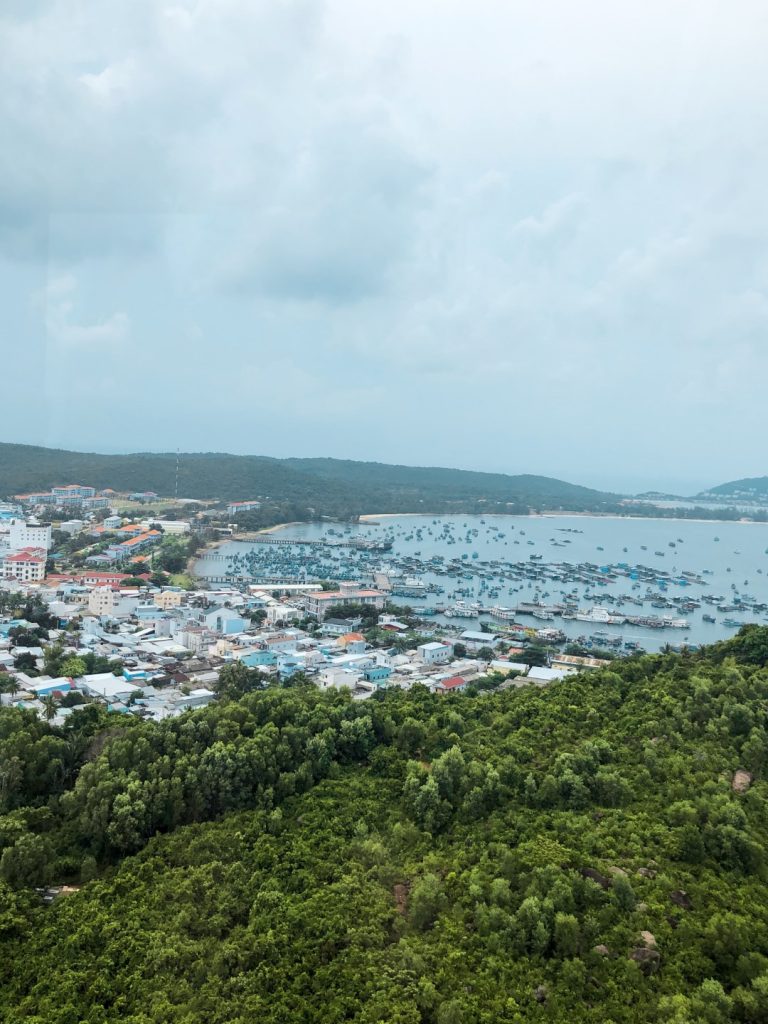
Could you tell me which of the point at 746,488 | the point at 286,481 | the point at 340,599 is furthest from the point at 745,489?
the point at 340,599

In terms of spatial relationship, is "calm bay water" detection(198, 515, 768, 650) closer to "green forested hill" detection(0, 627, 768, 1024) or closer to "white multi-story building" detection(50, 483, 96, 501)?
"white multi-story building" detection(50, 483, 96, 501)

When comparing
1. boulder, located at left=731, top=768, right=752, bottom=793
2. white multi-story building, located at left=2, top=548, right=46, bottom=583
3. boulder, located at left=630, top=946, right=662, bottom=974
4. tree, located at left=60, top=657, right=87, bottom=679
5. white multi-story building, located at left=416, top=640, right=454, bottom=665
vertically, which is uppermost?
boulder, located at left=731, top=768, right=752, bottom=793

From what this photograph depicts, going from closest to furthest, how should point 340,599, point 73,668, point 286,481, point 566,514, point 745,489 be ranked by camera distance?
point 73,668, point 340,599, point 286,481, point 566,514, point 745,489

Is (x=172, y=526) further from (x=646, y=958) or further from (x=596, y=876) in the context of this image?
(x=646, y=958)

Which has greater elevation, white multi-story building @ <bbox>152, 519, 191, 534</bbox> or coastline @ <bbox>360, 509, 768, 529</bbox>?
coastline @ <bbox>360, 509, 768, 529</bbox>

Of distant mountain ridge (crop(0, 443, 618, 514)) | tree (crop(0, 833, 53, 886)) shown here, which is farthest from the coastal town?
distant mountain ridge (crop(0, 443, 618, 514))

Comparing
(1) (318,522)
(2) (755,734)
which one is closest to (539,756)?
(2) (755,734)
